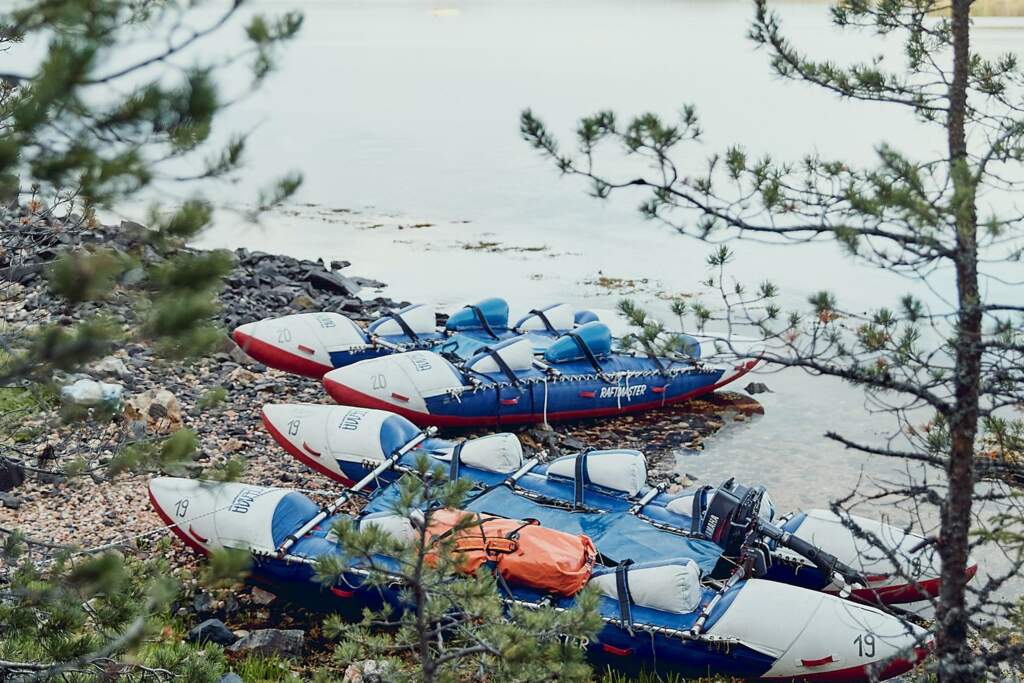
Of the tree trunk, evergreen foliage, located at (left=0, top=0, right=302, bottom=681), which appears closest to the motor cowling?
the tree trunk

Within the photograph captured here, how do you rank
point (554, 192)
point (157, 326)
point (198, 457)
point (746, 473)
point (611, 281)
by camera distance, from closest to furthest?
1. point (157, 326)
2. point (198, 457)
3. point (746, 473)
4. point (611, 281)
5. point (554, 192)

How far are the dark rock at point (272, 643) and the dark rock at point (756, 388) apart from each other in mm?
8161

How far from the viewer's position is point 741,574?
24.3ft

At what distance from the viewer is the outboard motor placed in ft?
24.5

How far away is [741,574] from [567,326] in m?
6.31

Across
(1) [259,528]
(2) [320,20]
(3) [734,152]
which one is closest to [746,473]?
(1) [259,528]

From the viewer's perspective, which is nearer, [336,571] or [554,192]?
[336,571]

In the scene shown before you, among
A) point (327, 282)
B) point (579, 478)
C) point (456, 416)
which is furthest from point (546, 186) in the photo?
point (579, 478)

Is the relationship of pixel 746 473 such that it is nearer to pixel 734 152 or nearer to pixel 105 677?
pixel 734 152

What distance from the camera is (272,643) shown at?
700 centimetres

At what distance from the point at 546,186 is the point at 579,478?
19.3 m

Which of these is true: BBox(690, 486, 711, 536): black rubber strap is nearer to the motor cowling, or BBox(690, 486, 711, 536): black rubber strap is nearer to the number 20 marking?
the motor cowling

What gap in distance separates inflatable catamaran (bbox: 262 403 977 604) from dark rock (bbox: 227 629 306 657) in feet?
5.08

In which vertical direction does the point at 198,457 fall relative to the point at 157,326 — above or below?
below
